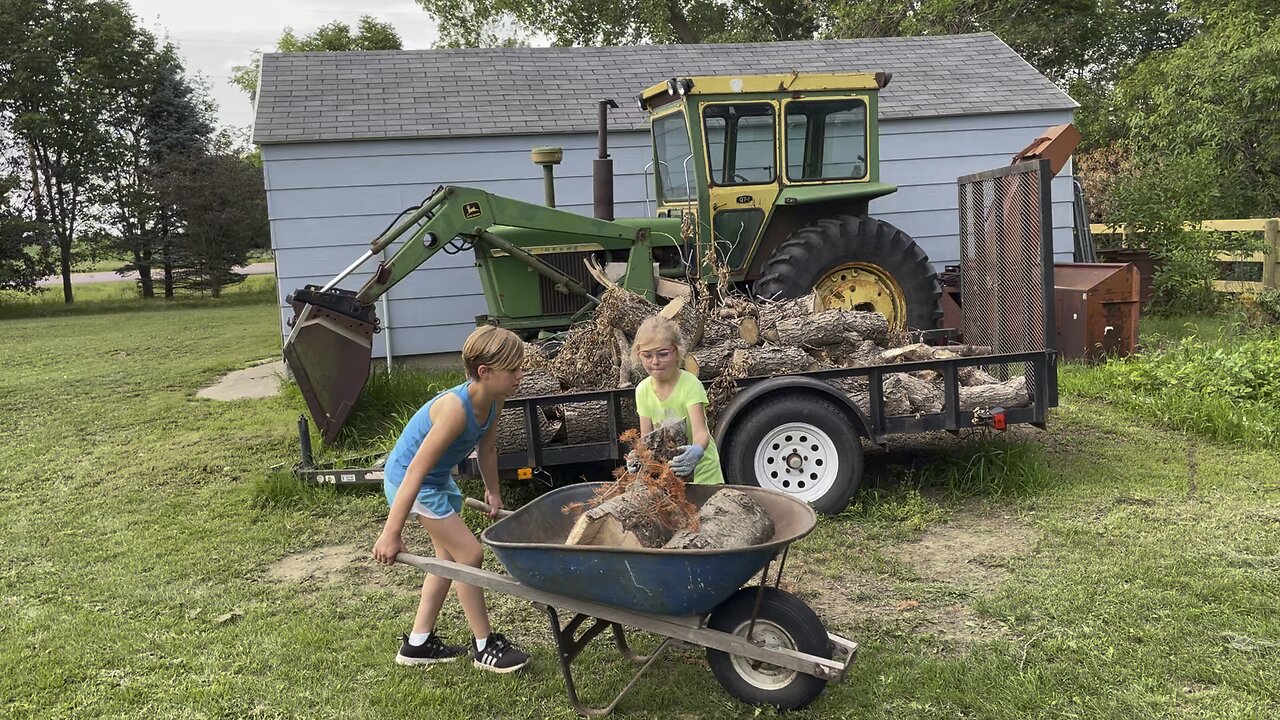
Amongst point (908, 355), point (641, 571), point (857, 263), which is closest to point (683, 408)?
point (641, 571)

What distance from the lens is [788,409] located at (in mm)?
5445

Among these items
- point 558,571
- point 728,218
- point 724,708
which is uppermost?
point 728,218

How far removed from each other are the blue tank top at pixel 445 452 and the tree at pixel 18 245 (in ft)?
88.6

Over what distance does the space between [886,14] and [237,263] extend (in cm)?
1981

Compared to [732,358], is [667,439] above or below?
below

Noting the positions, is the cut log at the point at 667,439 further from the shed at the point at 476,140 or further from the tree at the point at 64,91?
the tree at the point at 64,91

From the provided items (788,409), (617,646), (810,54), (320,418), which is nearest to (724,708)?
(617,646)

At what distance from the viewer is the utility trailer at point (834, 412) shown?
215 inches

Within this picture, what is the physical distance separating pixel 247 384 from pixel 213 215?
57.0ft

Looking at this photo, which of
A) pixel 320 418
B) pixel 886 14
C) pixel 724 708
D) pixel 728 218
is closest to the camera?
pixel 724 708

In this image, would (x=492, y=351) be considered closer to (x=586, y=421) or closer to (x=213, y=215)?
(x=586, y=421)

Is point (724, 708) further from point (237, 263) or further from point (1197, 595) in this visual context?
point (237, 263)

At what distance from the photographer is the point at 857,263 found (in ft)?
26.7

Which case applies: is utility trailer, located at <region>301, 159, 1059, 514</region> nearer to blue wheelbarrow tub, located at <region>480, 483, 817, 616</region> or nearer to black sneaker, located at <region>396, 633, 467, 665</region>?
black sneaker, located at <region>396, 633, 467, 665</region>
